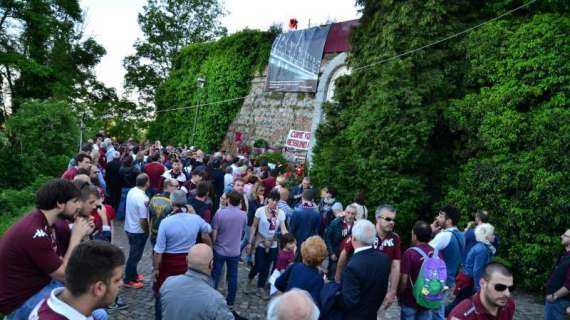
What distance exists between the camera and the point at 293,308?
2.29m

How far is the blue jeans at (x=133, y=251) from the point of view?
256 inches

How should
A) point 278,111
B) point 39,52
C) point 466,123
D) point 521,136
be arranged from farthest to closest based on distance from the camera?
point 39,52
point 278,111
point 466,123
point 521,136

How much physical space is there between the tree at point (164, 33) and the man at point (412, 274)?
36.0m

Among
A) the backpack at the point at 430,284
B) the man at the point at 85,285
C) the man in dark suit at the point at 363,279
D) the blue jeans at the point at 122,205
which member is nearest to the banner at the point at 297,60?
the blue jeans at the point at 122,205

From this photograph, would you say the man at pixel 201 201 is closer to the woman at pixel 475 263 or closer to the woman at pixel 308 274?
the woman at pixel 308 274

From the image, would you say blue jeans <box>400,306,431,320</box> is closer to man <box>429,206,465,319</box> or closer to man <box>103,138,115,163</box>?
man <box>429,206,465,319</box>

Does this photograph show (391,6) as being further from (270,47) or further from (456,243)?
(270,47)

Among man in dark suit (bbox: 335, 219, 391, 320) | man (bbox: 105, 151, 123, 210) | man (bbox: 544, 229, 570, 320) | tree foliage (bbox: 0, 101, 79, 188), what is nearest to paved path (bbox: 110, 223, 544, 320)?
man (bbox: 544, 229, 570, 320)

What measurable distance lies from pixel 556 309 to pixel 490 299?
10.4ft

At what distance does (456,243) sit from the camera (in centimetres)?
541

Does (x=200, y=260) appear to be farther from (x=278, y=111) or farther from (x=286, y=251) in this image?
(x=278, y=111)

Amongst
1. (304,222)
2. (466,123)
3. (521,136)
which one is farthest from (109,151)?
(521,136)

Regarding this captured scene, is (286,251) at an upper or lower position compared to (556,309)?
upper

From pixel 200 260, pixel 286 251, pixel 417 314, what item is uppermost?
pixel 200 260
